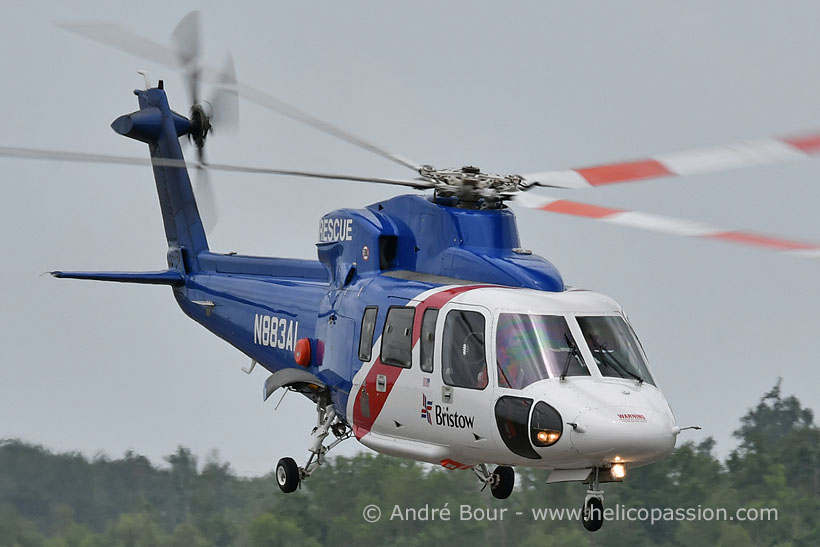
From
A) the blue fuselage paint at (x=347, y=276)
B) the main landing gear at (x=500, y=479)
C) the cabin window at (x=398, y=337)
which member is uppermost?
the blue fuselage paint at (x=347, y=276)

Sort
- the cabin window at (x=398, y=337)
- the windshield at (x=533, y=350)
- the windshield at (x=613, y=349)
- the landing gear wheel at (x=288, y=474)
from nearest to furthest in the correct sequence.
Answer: the windshield at (x=533, y=350), the windshield at (x=613, y=349), the cabin window at (x=398, y=337), the landing gear wheel at (x=288, y=474)

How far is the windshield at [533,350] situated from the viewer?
40.5ft

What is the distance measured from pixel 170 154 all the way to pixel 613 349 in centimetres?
822

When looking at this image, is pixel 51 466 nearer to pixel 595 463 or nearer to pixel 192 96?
pixel 192 96

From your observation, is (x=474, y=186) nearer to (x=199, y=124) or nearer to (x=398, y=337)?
(x=398, y=337)

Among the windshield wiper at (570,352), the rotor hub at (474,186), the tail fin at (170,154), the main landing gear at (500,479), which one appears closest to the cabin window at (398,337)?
the rotor hub at (474,186)

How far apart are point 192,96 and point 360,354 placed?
20.4ft

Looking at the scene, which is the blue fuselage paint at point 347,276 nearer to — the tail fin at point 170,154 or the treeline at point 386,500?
the tail fin at point 170,154

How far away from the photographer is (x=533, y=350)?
1244 centimetres

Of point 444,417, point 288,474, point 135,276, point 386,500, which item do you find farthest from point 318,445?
point 386,500

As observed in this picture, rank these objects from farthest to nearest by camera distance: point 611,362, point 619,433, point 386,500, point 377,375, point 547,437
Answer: point 386,500
point 377,375
point 611,362
point 547,437
point 619,433

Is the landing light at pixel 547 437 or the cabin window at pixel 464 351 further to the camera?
the cabin window at pixel 464 351

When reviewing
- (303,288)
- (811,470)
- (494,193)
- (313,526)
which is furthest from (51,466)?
(811,470)

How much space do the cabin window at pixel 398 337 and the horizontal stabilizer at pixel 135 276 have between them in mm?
5240
